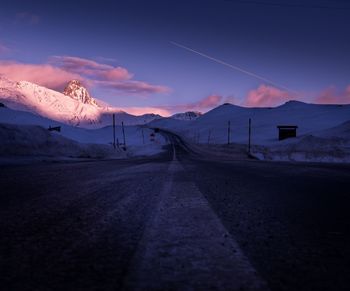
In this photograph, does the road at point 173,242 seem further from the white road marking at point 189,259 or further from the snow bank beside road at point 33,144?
the snow bank beside road at point 33,144

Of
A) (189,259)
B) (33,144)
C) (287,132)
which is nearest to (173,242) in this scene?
(189,259)

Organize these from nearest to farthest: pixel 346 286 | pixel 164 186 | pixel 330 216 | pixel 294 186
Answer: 1. pixel 346 286
2. pixel 330 216
3. pixel 164 186
4. pixel 294 186

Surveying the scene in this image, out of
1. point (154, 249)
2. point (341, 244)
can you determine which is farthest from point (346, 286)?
point (154, 249)

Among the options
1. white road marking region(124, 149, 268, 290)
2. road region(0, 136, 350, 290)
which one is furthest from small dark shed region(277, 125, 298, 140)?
white road marking region(124, 149, 268, 290)

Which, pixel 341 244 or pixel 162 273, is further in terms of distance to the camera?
pixel 341 244

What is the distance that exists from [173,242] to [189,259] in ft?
1.66

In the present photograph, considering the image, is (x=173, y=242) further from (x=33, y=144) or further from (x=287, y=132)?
(x=287, y=132)

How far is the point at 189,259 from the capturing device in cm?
287

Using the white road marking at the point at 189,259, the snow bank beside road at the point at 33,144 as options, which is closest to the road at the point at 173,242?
the white road marking at the point at 189,259

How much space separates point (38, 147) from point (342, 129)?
56042mm

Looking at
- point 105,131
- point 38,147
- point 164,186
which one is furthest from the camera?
point 105,131

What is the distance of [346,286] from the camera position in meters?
2.42

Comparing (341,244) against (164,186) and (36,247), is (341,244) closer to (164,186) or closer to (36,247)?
(36,247)

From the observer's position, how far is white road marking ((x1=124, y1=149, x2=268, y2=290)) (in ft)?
7.82
